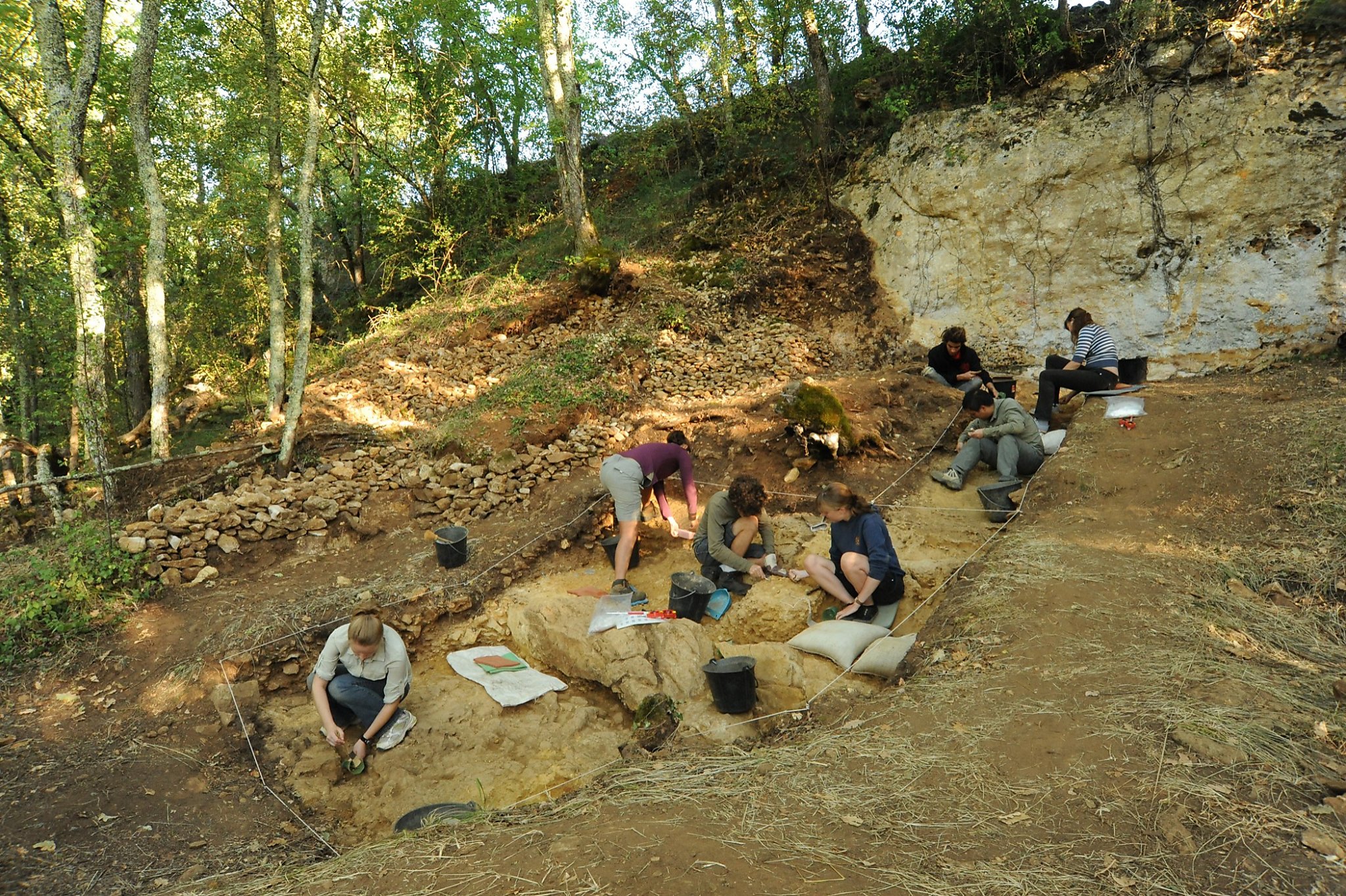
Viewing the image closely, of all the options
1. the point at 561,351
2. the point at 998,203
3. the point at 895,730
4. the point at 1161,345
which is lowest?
the point at 895,730

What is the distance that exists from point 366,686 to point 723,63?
36.5 feet

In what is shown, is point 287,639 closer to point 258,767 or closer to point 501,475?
point 258,767

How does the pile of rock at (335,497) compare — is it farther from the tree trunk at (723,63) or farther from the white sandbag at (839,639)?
the tree trunk at (723,63)

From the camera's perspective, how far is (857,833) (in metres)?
2.24

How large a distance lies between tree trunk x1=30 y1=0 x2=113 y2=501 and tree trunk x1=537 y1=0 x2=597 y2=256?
5601 millimetres

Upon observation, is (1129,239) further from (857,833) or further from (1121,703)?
(857,833)

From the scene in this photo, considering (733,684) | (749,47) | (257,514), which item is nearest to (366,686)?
(733,684)

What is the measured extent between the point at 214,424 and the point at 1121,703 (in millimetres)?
12383

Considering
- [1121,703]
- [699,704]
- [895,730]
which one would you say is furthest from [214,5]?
[1121,703]

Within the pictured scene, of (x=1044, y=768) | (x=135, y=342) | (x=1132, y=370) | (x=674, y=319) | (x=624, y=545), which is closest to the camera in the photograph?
(x=1044, y=768)

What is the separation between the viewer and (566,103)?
10125 millimetres

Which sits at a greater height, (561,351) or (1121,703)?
(561,351)

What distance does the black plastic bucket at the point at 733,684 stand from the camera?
354 cm

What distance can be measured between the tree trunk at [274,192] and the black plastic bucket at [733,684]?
6.55m
